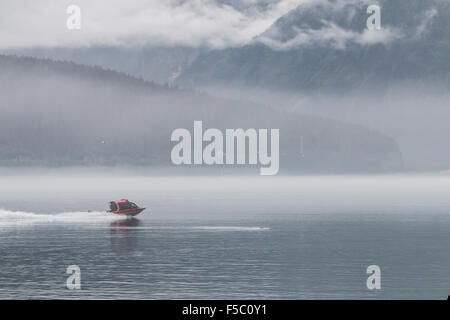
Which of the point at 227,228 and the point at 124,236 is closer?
the point at 124,236

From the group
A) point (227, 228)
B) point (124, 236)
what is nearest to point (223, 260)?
point (124, 236)

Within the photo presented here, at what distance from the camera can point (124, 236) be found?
157 meters

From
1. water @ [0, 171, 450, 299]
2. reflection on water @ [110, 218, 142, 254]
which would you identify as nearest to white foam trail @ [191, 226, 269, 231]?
water @ [0, 171, 450, 299]

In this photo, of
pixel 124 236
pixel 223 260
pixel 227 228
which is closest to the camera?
pixel 223 260

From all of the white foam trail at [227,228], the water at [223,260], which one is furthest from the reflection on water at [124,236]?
the white foam trail at [227,228]

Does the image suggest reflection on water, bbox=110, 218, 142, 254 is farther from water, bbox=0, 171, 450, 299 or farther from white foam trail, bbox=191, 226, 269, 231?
white foam trail, bbox=191, 226, 269, 231

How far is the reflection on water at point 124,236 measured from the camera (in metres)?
135

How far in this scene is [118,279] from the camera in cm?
9831

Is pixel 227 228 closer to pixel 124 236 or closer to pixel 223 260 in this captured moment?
pixel 124 236

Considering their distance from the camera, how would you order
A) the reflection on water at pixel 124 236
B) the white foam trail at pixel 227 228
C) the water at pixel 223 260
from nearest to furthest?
1. the water at pixel 223 260
2. the reflection on water at pixel 124 236
3. the white foam trail at pixel 227 228

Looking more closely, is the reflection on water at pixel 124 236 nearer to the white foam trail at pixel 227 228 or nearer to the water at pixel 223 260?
the water at pixel 223 260

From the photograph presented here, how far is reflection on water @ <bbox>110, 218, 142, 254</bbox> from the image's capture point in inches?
5305
